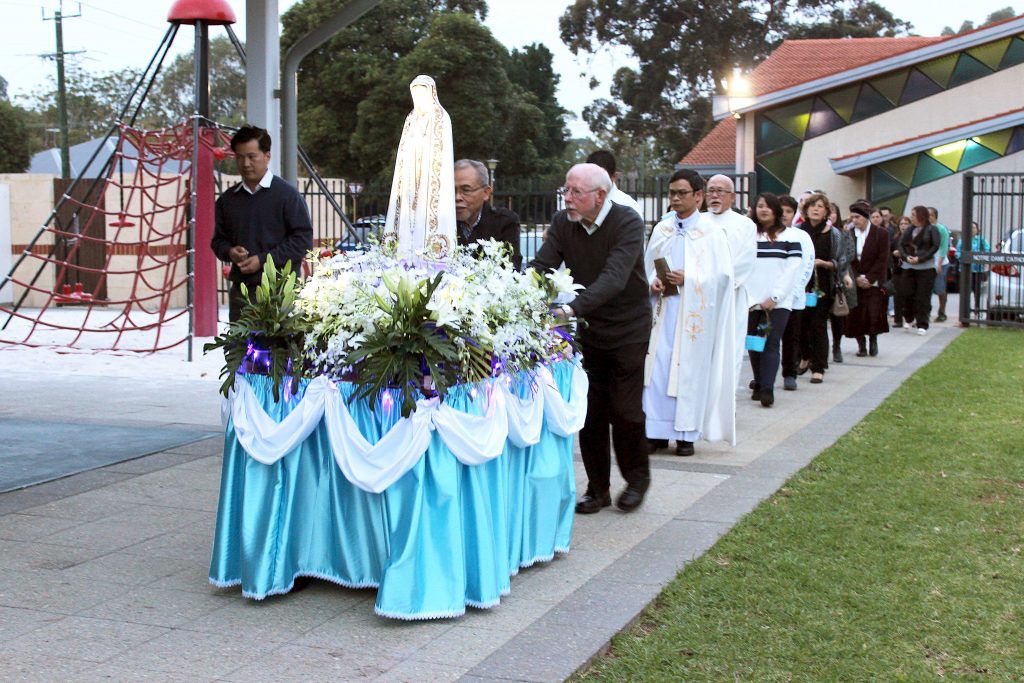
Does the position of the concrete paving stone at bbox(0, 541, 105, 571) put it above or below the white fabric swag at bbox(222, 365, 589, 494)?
below

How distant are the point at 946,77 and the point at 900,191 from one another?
Answer: 4151 millimetres

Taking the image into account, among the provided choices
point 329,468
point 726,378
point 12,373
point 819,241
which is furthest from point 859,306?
point 329,468

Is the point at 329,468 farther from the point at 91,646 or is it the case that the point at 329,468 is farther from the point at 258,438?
the point at 91,646

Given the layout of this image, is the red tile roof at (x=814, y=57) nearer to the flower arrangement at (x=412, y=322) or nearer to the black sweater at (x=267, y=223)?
the black sweater at (x=267, y=223)

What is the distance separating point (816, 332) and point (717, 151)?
123 ft

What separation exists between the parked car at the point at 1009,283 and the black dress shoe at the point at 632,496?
14.6m

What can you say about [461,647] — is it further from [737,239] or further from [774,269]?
[774,269]

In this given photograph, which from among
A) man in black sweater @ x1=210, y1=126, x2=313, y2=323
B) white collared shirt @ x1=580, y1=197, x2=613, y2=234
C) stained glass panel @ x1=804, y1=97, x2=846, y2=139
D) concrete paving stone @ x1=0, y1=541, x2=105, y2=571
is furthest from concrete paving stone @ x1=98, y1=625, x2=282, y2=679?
stained glass panel @ x1=804, y1=97, x2=846, y2=139

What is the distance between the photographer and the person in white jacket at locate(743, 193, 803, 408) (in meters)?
11.4

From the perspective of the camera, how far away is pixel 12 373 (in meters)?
13.1

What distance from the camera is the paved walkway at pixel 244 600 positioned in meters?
4.54

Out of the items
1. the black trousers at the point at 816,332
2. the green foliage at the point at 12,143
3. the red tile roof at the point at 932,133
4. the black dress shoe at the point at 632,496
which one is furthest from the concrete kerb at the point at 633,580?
the green foliage at the point at 12,143

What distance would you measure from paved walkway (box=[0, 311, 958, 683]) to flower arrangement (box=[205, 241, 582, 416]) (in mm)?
946

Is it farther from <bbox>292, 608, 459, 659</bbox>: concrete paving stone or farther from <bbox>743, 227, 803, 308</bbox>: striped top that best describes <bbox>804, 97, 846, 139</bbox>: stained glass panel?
<bbox>292, 608, 459, 659</bbox>: concrete paving stone
